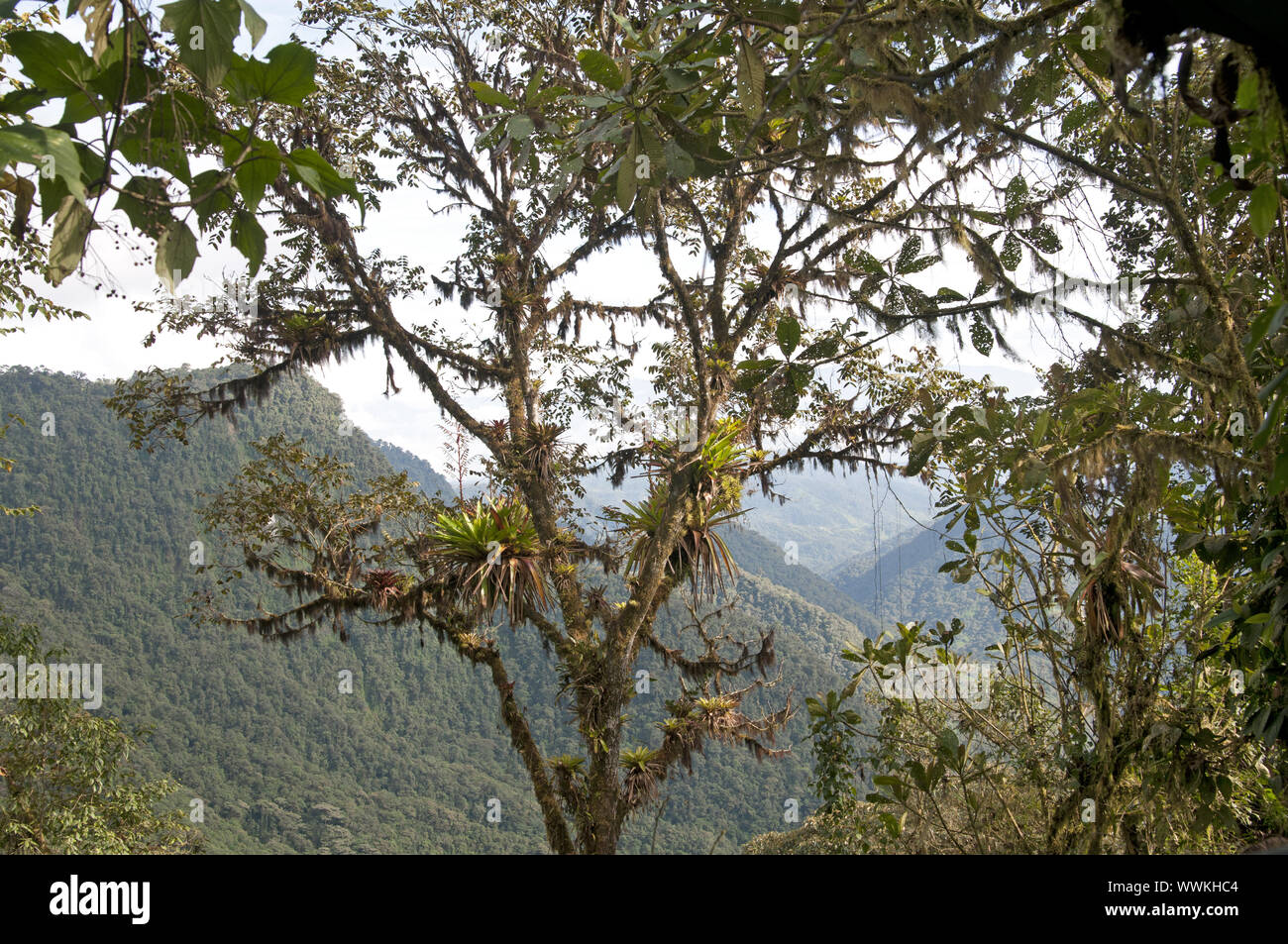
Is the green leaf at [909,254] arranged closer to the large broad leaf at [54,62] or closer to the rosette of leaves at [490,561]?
the large broad leaf at [54,62]

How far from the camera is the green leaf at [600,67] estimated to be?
1.57 meters

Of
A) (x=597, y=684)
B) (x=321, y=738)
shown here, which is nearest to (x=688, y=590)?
(x=597, y=684)

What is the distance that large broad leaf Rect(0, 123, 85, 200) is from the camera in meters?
0.54

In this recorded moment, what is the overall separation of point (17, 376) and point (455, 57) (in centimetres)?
3138

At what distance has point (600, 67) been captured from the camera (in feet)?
5.21

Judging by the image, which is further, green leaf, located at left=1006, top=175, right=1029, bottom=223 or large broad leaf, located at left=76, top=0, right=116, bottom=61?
green leaf, located at left=1006, top=175, right=1029, bottom=223

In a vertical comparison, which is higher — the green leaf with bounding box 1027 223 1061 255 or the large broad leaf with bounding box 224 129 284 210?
the green leaf with bounding box 1027 223 1061 255

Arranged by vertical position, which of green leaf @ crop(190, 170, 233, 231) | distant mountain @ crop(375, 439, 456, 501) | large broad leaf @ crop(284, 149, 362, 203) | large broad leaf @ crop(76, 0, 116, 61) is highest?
distant mountain @ crop(375, 439, 456, 501)

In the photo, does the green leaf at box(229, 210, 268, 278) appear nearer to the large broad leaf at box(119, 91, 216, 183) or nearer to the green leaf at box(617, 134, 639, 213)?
the large broad leaf at box(119, 91, 216, 183)

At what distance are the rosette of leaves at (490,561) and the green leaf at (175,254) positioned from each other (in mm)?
A: 3886

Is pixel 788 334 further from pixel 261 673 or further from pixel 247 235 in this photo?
pixel 261 673

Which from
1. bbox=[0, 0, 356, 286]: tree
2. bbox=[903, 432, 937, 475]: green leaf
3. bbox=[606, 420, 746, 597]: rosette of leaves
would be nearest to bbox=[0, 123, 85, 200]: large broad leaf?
bbox=[0, 0, 356, 286]: tree

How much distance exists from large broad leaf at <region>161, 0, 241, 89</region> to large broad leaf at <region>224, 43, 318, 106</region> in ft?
0.05

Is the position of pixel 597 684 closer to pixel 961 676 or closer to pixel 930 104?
pixel 961 676
